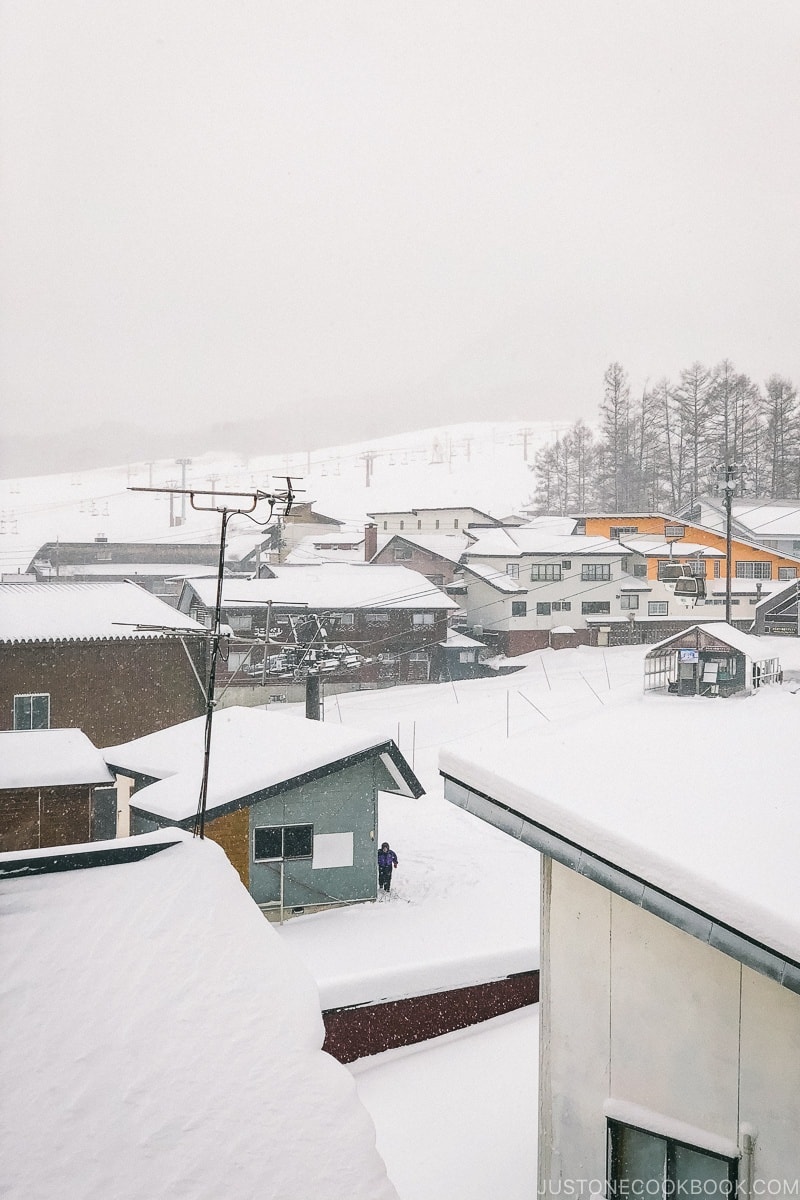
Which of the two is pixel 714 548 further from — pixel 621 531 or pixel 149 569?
pixel 149 569

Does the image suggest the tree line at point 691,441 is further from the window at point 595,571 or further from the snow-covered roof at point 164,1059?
the snow-covered roof at point 164,1059

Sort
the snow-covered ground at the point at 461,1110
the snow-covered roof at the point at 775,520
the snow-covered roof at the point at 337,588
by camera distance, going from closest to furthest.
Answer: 1. the snow-covered ground at the point at 461,1110
2. the snow-covered roof at the point at 337,588
3. the snow-covered roof at the point at 775,520

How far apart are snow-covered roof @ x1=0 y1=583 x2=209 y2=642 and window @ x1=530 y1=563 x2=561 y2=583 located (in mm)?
5398

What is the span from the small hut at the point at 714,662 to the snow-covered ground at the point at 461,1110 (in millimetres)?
4210

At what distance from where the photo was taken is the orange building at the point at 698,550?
9281 mm

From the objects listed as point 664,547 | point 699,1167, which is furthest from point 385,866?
point 664,547

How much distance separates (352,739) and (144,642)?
2393 mm

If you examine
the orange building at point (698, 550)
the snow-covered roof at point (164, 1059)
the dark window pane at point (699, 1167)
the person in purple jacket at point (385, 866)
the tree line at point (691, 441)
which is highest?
the tree line at point (691, 441)

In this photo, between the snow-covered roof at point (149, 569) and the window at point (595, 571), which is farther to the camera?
the window at point (595, 571)

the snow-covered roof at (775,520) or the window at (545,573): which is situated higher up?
the snow-covered roof at (775,520)

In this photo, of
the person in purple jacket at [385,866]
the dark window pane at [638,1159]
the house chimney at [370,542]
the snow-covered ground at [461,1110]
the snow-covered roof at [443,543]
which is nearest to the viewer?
the dark window pane at [638,1159]

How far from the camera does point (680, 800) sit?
4.38 feet

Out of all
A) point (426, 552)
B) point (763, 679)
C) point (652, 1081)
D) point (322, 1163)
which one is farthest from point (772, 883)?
point (426, 552)

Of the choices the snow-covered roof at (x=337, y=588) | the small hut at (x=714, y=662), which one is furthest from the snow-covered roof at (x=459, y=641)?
the small hut at (x=714, y=662)
